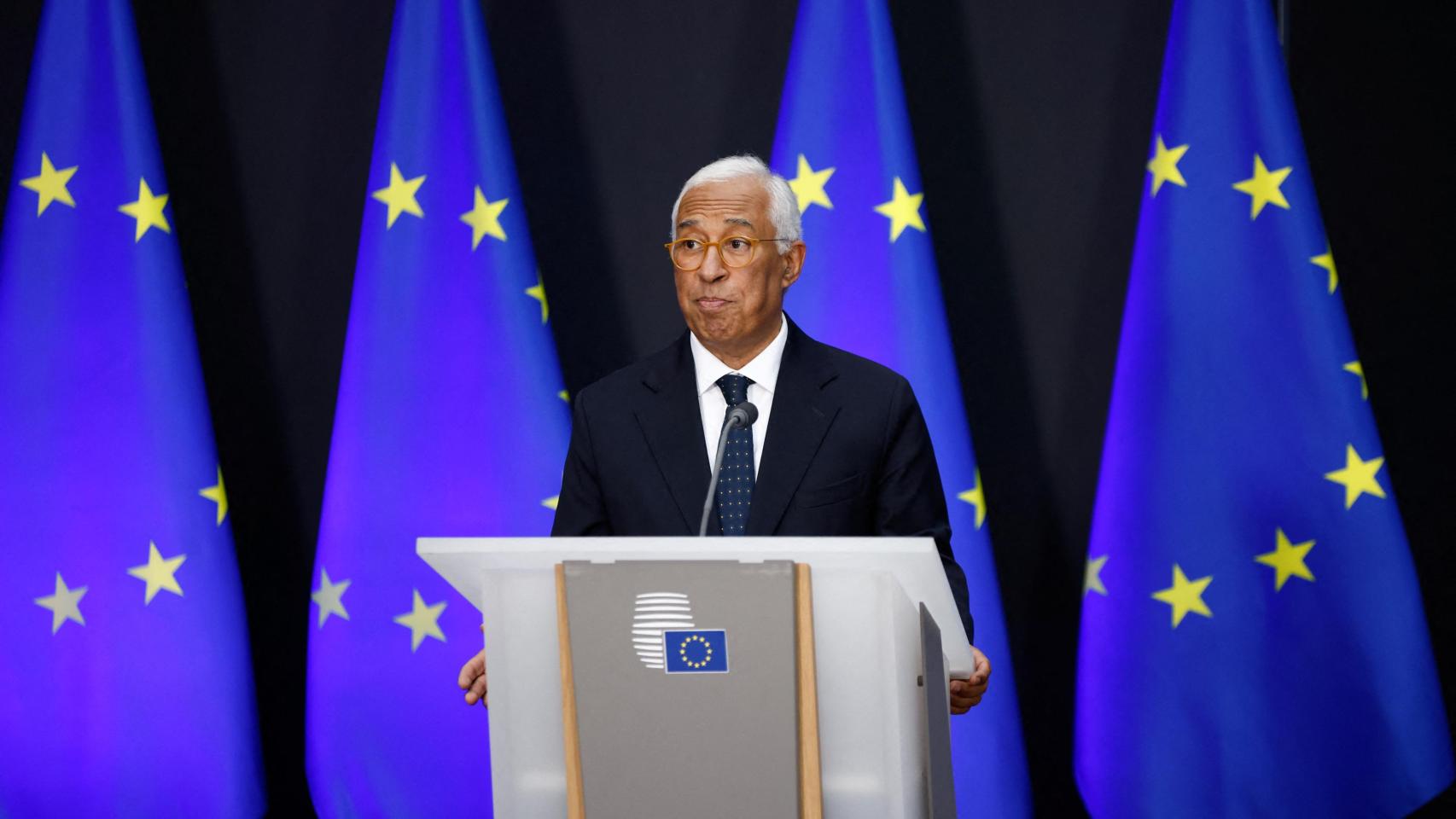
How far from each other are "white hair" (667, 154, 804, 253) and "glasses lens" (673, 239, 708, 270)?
4 centimetres

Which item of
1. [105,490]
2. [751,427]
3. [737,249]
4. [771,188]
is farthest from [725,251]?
[105,490]

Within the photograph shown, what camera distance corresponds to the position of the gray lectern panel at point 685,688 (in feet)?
4.55

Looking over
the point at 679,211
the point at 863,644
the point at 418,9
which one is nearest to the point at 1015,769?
the point at 679,211

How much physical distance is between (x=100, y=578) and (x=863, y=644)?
2.29m

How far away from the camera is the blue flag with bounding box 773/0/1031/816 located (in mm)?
2939

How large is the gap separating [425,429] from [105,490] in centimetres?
74

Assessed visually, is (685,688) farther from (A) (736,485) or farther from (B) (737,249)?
(B) (737,249)

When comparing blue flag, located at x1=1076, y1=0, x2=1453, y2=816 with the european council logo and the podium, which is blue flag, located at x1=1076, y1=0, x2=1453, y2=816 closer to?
the podium

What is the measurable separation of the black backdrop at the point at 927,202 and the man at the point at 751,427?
134 centimetres

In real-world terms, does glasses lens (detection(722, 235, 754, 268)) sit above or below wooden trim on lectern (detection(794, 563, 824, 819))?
above

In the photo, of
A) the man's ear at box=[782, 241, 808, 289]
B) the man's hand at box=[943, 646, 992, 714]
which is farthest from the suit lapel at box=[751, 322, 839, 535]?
the man's hand at box=[943, 646, 992, 714]

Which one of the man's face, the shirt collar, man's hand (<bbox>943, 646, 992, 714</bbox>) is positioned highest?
the man's face

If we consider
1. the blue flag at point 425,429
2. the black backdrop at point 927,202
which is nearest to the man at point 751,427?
the blue flag at point 425,429

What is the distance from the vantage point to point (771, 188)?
222 centimetres
